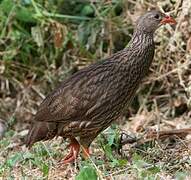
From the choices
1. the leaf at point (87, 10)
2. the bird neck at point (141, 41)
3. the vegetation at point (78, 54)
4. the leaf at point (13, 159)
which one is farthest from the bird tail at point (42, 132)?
the leaf at point (87, 10)

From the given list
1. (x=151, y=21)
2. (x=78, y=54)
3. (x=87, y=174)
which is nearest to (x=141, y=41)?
(x=151, y=21)

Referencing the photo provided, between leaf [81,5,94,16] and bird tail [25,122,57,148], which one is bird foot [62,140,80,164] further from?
leaf [81,5,94,16]

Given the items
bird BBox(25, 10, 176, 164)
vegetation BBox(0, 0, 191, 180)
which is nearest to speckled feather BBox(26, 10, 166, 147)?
bird BBox(25, 10, 176, 164)

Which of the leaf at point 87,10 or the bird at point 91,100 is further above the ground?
the leaf at point 87,10

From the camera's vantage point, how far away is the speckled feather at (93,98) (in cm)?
559

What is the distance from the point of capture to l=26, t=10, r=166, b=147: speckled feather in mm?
5590

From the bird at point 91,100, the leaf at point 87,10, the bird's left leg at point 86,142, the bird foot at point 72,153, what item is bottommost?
the bird foot at point 72,153

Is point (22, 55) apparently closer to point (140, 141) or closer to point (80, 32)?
point (80, 32)

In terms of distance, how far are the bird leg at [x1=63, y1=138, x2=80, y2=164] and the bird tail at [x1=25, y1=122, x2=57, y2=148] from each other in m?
0.18

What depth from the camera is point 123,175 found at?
5.14m

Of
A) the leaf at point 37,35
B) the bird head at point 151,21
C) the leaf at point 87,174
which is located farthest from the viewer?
the leaf at point 37,35

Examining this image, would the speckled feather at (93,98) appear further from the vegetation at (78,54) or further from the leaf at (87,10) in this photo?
the leaf at (87,10)

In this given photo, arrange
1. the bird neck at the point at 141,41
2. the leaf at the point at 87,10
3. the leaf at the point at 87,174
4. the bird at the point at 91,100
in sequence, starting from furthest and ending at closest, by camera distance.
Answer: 1. the leaf at the point at 87,10
2. the bird neck at the point at 141,41
3. the bird at the point at 91,100
4. the leaf at the point at 87,174

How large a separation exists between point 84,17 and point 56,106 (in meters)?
2.47
